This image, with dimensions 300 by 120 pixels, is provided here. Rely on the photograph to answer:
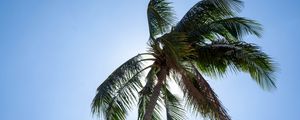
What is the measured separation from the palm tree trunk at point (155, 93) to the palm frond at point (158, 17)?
1205 mm

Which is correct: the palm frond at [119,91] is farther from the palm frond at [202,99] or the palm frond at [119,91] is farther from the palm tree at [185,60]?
the palm frond at [202,99]

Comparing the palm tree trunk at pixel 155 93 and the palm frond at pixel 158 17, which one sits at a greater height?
the palm frond at pixel 158 17

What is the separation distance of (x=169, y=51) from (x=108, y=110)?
130 inches

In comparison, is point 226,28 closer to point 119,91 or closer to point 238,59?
point 238,59

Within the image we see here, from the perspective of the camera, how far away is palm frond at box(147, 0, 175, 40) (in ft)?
34.8

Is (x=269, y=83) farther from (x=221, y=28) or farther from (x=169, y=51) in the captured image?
(x=169, y=51)

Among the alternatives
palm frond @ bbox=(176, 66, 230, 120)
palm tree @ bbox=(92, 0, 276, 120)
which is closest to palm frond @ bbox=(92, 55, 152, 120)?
palm tree @ bbox=(92, 0, 276, 120)

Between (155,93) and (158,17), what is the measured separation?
2.11 meters

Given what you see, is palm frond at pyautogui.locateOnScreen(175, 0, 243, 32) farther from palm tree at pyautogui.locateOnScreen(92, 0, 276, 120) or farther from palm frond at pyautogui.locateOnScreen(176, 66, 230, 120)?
palm frond at pyautogui.locateOnScreen(176, 66, 230, 120)

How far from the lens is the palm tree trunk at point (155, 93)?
10.2 metres

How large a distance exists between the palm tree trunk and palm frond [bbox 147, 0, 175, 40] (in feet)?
3.95

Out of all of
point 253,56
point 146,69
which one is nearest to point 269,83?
point 253,56

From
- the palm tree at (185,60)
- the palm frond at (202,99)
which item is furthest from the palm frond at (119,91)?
the palm frond at (202,99)

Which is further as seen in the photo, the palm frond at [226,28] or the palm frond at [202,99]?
the palm frond at [226,28]
